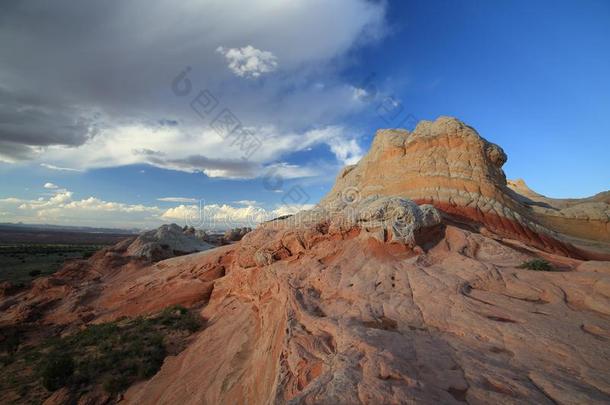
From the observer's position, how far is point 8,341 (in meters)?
17.0

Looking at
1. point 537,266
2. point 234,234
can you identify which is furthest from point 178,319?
point 234,234

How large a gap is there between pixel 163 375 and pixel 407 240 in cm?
1175

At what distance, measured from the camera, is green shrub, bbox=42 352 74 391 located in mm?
11711

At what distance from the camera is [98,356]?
13.8 m

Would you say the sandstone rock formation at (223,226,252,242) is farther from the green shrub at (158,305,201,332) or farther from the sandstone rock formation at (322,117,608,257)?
the green shrub at (158,305,201,332)

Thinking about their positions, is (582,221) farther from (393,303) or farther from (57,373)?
(57,373)

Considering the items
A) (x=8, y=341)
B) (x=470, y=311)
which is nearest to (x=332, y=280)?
(x=470, y=311)

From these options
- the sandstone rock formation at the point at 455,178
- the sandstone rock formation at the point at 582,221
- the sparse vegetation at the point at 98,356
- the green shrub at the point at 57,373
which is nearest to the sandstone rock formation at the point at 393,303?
the sandstone rock formation at the point at 455,178

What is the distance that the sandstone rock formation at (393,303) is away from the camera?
564cm

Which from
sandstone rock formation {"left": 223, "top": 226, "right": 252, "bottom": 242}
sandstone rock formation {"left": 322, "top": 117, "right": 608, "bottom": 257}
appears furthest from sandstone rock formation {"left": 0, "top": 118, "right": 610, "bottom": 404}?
sandstone rock formation {"left": 223, "top": 226, "right": 252, "bottom": 242}

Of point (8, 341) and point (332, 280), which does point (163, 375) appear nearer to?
point (332, 280)

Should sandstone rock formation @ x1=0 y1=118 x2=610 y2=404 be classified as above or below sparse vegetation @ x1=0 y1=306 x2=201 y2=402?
above

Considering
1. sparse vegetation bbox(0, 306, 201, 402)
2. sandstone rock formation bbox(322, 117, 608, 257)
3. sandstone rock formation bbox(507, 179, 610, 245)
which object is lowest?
sparse vegetation bbox(0, 306, 201, 402)

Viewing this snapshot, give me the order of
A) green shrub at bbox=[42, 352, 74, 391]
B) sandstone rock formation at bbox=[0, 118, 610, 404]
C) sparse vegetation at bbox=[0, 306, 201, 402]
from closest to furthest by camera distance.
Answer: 1. sandstone rock formation at bbox=[0, 118, 610, 404]
2. green shrub at bbox=[42, 352, 74, 391]
3. sparse vegetation at bbox=[0, 306, 201, 402]
